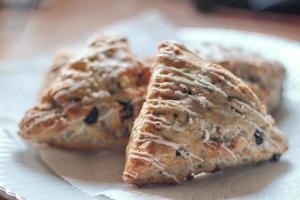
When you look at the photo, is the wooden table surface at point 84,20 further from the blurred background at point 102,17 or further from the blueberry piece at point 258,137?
the blueberry piece at point 258,137

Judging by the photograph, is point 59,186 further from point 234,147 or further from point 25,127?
point 234,147

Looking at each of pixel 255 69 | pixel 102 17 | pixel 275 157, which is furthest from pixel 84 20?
pixel 275 157

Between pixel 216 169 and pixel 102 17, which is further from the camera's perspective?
pixel 102 17

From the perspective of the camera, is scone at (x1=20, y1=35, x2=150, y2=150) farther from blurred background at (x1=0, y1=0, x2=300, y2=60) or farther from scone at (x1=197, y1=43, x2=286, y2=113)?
blurred background at (x1=0, y1=0, x2=300, y2=60)

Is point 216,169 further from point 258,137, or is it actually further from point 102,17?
point 102,17

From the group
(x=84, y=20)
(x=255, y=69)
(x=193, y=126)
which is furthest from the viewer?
(x=84, y=20)

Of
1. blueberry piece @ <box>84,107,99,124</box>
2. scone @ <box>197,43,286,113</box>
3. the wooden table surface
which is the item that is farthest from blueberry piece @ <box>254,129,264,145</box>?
the wooden table surface

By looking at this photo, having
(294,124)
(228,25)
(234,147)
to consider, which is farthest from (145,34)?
(234,147)
